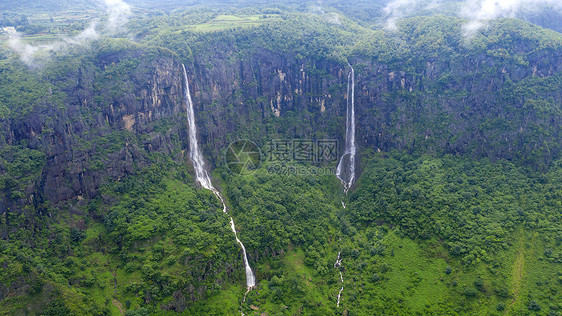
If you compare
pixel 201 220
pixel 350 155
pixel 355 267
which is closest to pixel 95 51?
pixel 201 220

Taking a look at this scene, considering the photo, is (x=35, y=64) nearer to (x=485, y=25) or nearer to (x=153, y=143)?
(x=153, y=143)

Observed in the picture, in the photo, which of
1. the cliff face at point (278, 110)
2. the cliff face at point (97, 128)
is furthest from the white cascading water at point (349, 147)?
the cliff face at point (97, 128)

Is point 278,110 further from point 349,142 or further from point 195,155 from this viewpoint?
point 195,155

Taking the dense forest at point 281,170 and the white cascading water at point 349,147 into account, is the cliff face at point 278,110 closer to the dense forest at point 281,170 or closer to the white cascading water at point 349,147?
the dense forest at point 281,170

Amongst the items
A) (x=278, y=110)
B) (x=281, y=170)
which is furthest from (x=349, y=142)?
(x=281, y=170)

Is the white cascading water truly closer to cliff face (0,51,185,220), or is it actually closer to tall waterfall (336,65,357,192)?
tall waterfall (336,65,357,192)
